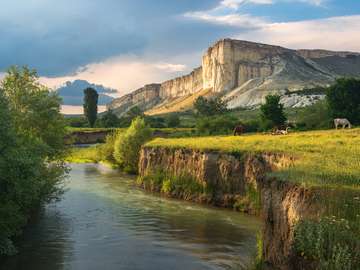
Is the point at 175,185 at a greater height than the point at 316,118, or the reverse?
the point at 316,118

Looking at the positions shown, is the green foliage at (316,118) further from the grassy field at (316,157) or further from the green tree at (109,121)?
the green tree at (109,121)

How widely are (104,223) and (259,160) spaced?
40.0 feet

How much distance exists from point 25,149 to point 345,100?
6119 centimetres

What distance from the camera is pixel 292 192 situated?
746 inches

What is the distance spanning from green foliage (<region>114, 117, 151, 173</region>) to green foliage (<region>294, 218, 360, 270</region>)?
51852 millimetres

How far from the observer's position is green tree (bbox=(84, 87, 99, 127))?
528 ft

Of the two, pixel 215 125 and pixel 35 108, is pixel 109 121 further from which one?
pixel 35 108

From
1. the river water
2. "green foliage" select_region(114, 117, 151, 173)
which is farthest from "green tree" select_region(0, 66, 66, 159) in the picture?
"green foliage" select_region(114, 117, 151, 173)

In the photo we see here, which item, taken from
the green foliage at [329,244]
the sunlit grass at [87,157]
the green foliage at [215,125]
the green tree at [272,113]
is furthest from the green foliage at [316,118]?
the green foliage at [329,244]

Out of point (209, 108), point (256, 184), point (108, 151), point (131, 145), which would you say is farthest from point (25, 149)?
point (209, 108)

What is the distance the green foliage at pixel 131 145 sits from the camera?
224ft

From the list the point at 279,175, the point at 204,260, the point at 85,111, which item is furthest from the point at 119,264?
the point at 85,111

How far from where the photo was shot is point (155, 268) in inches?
934

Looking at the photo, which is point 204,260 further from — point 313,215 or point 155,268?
point 313,215
